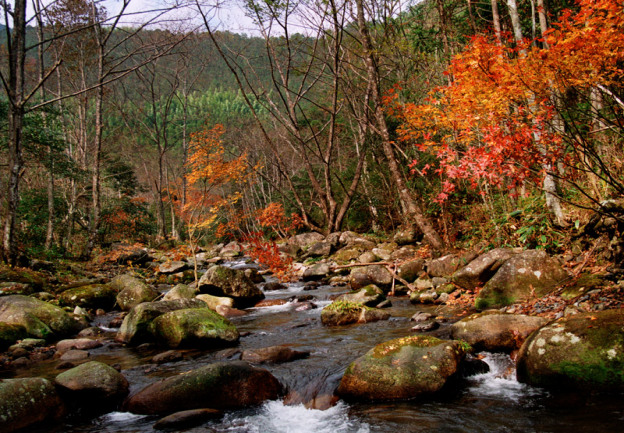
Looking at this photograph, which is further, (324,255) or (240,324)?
(324,255)

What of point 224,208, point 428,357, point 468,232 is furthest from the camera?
point 224,208

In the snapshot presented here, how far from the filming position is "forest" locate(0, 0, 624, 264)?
6.43 m

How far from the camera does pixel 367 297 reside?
751cm

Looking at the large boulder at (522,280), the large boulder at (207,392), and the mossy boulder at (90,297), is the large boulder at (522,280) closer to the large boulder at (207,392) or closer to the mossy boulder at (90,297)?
the large boulder at (207,392)

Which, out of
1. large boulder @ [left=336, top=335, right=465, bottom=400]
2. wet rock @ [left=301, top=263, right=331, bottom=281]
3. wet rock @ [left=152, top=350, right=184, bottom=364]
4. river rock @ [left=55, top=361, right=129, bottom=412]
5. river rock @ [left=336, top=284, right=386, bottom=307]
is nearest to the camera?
large boulder @ [left=336, top=335, right=465, bottom=400]

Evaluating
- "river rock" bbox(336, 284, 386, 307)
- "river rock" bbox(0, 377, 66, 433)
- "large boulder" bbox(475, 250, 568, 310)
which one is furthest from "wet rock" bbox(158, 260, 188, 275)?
"large boulder" bbox(475, 250, 568, 310)

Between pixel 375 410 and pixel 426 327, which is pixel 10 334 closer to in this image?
pixel 375 410

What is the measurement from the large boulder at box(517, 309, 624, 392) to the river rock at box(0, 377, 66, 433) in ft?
15.4

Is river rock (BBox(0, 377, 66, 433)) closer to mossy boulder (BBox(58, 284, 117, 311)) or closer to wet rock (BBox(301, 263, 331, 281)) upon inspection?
mossy boulder (BBox(58, 284, 117, 311))

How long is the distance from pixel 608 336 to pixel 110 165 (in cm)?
2543

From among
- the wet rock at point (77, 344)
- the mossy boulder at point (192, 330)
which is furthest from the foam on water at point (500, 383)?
the wet rock at point (77, 344)

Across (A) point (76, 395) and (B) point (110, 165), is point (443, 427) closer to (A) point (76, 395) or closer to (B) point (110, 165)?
(A) point (76, 395)

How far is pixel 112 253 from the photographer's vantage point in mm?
14688

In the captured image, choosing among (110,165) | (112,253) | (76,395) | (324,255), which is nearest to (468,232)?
(324,255)
